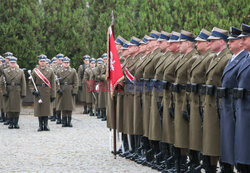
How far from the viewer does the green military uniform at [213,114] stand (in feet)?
24.8

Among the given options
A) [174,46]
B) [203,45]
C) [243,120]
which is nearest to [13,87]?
[174,46]

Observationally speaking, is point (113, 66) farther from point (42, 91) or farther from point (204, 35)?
point (42, 91)

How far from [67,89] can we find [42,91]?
1.80 meters

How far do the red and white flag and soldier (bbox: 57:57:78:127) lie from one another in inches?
281

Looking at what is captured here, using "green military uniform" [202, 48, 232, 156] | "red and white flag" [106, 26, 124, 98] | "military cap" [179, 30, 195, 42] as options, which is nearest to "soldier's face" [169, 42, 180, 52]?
"military cap" [179, 30, 195, 42]

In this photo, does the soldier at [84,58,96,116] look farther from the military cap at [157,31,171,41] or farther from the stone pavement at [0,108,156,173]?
the military cap at [157,31,171,41]

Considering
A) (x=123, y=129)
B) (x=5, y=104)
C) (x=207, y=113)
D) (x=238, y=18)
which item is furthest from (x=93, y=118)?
(x=207, y=113)

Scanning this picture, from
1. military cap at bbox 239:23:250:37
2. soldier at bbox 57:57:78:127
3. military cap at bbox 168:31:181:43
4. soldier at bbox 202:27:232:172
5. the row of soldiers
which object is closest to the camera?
military cap at bbox 239:23:250:37

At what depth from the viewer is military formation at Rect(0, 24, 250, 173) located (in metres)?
7.05

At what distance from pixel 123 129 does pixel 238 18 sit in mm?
15040

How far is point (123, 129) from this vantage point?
11.1 metres

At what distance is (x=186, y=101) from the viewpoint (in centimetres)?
830

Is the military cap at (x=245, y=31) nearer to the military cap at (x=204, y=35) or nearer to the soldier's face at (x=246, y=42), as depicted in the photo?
the soldier's face at (x=246, y=42)

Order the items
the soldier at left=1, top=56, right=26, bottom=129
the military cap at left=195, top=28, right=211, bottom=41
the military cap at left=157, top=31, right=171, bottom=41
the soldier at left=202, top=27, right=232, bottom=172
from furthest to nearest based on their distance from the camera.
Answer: the soldier at left=1, top=56, right=26, bottom=129 < the military cap at left=157, top=31, right=171, bottom=41 < the military cap at left=195, top=28, right=211, bottom=41 < the soldier at left=202, top=27, right=232, bottom=172
